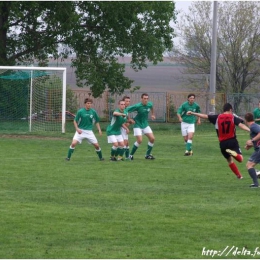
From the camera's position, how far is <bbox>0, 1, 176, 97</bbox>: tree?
3984 cm

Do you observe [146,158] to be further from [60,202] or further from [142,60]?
[142,60]

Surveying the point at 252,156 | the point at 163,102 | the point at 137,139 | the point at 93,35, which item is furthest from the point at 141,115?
the point at 163,102

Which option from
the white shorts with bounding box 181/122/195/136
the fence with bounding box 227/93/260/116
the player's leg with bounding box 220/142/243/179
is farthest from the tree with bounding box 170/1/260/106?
the player's leg with bounding box 220/142/243/179

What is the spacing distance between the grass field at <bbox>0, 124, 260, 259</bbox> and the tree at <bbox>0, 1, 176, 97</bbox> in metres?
19.5

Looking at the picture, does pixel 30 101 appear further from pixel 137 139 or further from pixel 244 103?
pixel 244 103

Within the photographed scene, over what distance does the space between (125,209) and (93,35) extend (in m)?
29.9

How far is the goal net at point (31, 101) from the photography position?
3355 cm

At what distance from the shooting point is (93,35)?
41688 mm

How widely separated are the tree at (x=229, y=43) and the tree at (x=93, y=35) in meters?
8.12

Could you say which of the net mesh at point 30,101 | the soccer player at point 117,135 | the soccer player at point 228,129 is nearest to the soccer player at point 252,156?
the soccer player at point 228,129

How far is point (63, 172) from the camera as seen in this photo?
59.5 feet

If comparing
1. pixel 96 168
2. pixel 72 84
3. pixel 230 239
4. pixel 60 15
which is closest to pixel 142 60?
pixel 60 15

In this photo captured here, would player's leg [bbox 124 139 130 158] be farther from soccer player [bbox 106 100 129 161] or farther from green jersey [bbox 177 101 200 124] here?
green jersey [bbox 177 101 200 124]

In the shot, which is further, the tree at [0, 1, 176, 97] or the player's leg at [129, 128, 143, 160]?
the tree at [0, 1, 176, 97]
